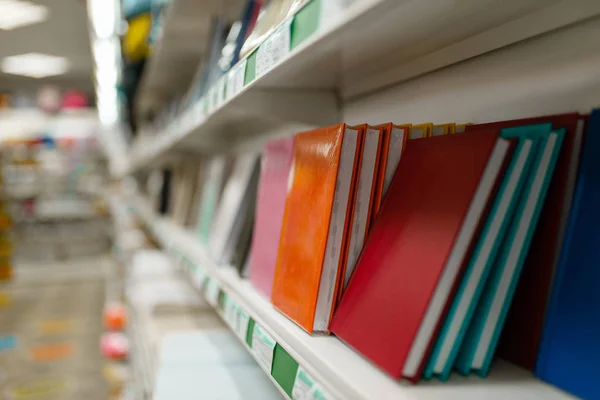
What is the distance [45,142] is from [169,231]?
22.1ft

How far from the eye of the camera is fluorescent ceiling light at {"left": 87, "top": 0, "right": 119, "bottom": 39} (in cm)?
242

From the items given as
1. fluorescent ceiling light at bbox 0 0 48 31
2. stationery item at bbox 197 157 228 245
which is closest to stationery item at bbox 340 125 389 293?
stationery item at bbox 197 157 228 245

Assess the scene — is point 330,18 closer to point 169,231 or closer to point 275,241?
point 275,241

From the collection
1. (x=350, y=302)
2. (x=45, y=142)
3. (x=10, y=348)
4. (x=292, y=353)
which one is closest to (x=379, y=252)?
(x=350, y=302)

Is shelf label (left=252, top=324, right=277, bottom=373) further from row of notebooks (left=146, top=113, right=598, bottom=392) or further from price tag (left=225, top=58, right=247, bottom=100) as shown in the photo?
price tag (left=225, top=58, right=247, bottom=100)

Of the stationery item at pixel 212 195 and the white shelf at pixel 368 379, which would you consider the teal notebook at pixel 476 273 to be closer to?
the white shelf at pixel 368 379

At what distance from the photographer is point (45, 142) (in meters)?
7.71

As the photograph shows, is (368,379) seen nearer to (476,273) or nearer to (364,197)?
(476,273)

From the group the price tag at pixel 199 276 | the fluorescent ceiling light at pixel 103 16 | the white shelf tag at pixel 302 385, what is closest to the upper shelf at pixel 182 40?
the fluorescent ceiling light at pixel 103 16

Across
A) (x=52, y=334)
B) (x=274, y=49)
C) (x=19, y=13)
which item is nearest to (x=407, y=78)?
(x=274, y=49)

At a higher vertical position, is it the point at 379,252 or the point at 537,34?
the point at 537,34

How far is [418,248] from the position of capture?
1.85ft

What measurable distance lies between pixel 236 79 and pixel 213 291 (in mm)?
517

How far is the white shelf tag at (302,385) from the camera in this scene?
1.88ft
